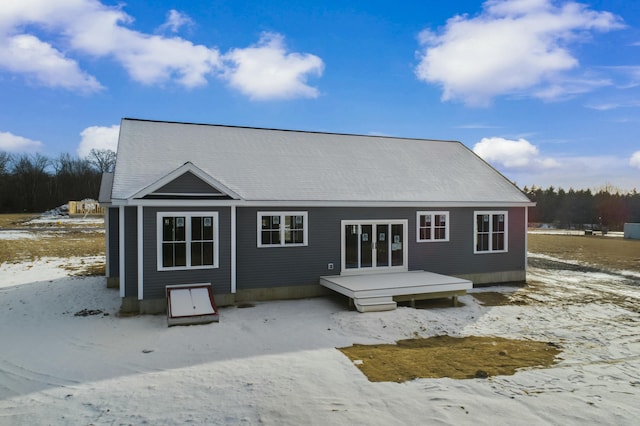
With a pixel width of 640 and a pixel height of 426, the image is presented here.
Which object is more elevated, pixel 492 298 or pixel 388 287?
pixel 388 287

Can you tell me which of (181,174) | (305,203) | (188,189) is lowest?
(305,203)

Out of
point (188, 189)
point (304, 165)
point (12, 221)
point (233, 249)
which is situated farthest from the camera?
point (12, 221)

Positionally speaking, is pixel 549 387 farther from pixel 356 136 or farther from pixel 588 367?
pixel 356 136

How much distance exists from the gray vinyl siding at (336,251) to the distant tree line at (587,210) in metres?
45.4

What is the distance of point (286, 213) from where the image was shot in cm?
1252

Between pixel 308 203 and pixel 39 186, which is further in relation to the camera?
pixel 39 186

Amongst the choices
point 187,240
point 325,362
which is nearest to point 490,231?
point 325,362

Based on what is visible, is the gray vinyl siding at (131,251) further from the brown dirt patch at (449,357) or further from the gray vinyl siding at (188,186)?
the brown dirt patch at (449,357)

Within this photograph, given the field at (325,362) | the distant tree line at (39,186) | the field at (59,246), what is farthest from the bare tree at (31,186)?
the field at (325,362)

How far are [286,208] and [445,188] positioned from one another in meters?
6.19

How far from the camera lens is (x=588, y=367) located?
7230 mm

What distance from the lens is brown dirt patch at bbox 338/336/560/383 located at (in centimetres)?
684

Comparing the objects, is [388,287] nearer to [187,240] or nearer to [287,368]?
[287,368]

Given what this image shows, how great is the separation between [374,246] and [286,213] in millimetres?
3177
